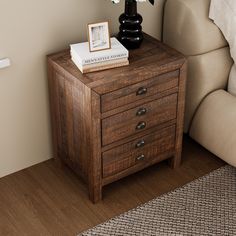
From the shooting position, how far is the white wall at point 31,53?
2125 millimetres

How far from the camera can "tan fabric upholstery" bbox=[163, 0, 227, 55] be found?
2340 mm

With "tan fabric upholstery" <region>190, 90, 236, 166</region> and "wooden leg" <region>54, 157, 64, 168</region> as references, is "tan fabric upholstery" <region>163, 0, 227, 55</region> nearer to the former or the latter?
"tan fabric upholstery" <region>190, 90, 236, 166</region>

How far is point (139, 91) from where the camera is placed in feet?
6.93

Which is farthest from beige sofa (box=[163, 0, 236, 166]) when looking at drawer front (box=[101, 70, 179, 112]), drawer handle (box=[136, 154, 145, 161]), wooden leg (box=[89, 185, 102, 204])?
wooden leg (box=[89, 185, 102, 204])

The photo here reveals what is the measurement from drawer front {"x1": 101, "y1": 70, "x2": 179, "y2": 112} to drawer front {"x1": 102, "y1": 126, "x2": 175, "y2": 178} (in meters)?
0.22

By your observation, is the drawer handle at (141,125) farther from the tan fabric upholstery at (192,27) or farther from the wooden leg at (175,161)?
the tan fabric upholstery at (192,27)

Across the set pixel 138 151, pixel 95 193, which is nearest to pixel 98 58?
pixel 138 151

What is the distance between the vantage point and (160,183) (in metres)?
2.40

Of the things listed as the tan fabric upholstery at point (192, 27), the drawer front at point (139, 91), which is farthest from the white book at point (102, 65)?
the tan fabric upholstery at point (192, 27)

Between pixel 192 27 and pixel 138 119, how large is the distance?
1.70ft

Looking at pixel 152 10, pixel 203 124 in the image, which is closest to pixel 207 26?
pixel 152 10

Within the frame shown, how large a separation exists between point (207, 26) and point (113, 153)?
2.43ft

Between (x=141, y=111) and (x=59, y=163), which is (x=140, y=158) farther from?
(x=59, y=163)

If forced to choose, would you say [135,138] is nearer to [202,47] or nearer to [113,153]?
[113,153]
